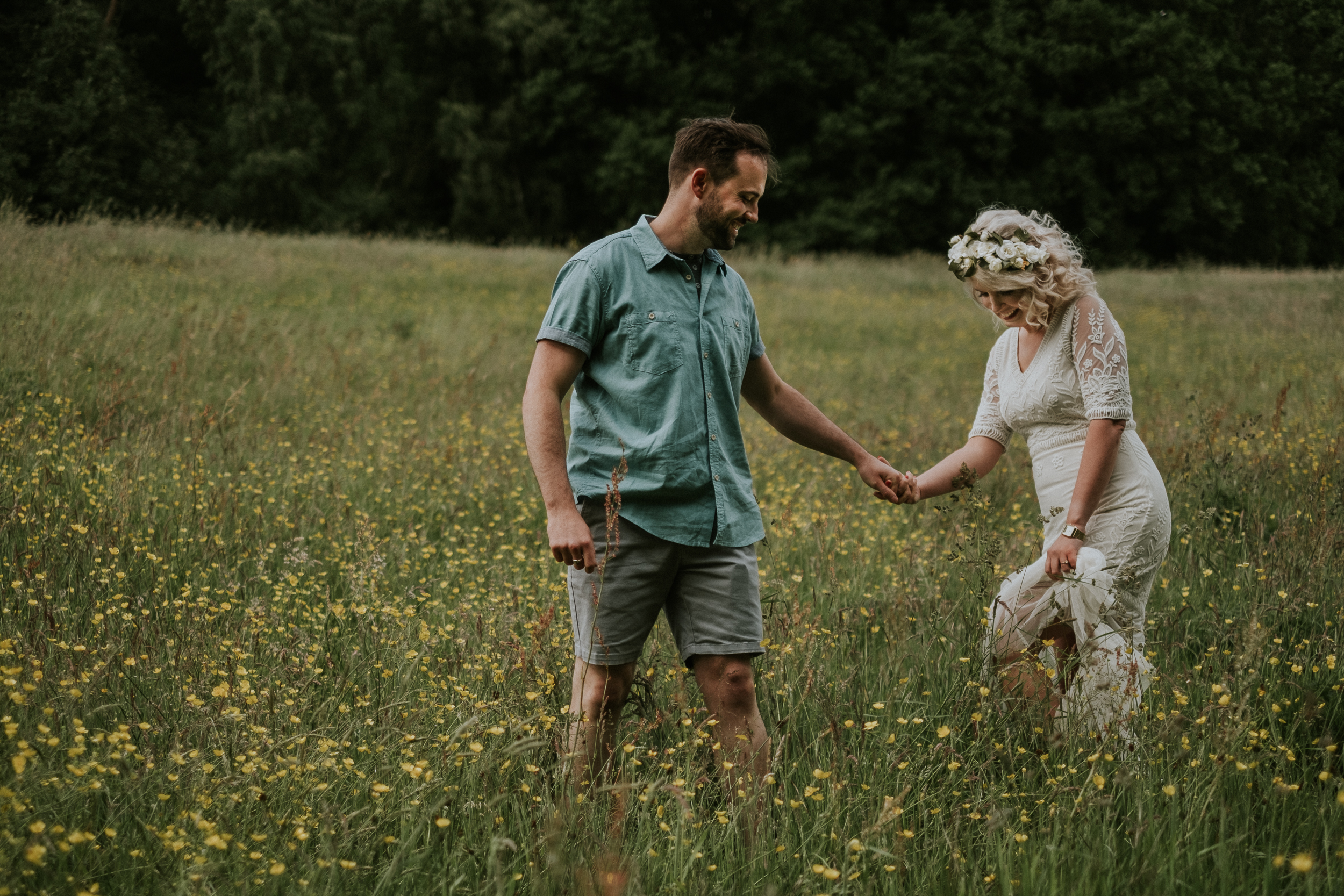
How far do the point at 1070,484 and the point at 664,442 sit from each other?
1.59 meters

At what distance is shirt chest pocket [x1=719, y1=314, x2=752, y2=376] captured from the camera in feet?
10.2

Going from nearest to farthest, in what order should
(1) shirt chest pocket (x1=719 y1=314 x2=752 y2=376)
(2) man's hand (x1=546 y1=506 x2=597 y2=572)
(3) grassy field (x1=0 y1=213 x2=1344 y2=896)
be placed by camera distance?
(3) grassy field (x1=0 y1=213 x2=1344 y2=896) → (2) man's hand (x1=546 y1=506 x2=597 y2=572) → (1) shirt chest pocket (x1=719 y1=314 x2=752 y2=376)

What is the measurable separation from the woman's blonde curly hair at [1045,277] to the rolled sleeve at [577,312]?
1.44m

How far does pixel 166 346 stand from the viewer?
873 cm

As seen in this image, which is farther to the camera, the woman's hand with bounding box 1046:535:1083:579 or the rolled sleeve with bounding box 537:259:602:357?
the woman's hand with bounding box 1046:535:1083:579

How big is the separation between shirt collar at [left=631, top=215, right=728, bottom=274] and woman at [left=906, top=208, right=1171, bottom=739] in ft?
3.91

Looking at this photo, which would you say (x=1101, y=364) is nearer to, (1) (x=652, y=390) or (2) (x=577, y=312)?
(1) (x=652, y=390)

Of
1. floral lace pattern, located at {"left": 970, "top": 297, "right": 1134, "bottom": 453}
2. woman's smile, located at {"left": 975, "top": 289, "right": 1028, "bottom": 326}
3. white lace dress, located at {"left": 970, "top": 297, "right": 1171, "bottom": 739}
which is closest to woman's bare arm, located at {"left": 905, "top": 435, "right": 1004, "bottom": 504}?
floral lace pattern, located at {"left": 970, "top": 297, "right": 1134, "bottom": 453}

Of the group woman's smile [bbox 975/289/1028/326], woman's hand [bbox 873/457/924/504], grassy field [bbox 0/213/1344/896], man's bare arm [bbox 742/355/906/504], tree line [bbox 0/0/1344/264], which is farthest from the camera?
tree line [bbox 0/0/1344/264]

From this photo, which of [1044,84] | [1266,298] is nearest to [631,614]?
[1266,298]

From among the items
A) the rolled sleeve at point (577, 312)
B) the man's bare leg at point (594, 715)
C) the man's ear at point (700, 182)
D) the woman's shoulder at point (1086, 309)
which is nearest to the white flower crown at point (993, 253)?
the woman's shoulder at point (1086, 309)

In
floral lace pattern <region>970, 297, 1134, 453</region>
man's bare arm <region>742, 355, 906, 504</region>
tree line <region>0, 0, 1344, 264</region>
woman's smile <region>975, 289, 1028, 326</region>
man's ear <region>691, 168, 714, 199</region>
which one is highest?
tree line <region>0, 0, 1344, 264</region>

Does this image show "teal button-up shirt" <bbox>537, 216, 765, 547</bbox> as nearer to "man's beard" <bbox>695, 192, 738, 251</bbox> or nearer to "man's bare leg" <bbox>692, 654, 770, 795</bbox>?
"man's beard" <bbox>695, 192, 738, 251</bbox>

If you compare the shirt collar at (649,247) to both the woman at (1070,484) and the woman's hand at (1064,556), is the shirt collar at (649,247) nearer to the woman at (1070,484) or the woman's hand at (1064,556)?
the woman at (1070,484)
